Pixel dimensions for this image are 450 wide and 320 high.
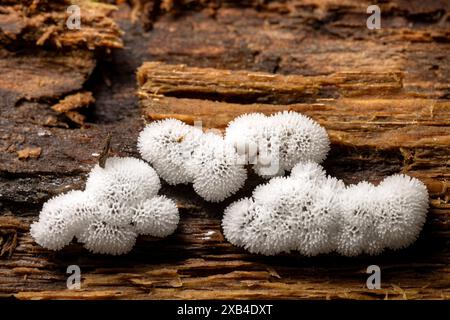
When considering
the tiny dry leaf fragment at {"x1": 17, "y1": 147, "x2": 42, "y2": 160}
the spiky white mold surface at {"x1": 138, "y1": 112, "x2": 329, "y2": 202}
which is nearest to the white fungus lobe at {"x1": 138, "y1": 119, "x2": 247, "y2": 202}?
the spiky white mold surface at {"x1": 138, "y1": 112, "x2": 329, "y2": 202}

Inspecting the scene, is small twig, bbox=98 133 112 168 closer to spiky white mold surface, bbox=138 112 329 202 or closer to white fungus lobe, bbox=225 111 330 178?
spiky white mold surface, bbox=138 112 329 202

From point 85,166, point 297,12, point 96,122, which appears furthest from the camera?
point 297,12

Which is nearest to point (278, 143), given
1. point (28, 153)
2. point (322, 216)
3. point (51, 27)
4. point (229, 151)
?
point (229, 151)

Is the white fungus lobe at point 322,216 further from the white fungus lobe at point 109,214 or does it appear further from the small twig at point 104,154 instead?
the small twig at point 104,154

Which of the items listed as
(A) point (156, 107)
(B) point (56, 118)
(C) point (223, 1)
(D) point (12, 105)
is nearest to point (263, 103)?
(A) point (156, 107)

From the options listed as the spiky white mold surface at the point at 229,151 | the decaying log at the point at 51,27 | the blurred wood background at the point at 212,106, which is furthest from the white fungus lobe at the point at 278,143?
the decaying log at the point at 51,27

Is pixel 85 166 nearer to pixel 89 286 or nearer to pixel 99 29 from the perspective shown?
pixel 89 286
